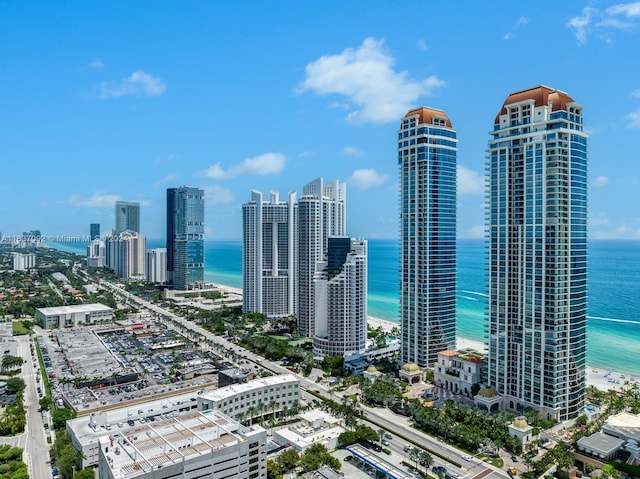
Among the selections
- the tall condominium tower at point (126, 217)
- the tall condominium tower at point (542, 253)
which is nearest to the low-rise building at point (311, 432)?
the tall condominium tower at point (542, 253)

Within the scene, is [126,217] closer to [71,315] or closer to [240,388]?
[71,315]

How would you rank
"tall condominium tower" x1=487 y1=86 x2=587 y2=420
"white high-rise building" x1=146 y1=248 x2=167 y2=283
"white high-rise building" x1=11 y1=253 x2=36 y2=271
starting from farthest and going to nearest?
"white high-rise building" x1=11 y1=253 x2=36 y2=271 → "white high-rise building" x1=146 y1=248 x2=167 y2=283 → "tall condominium tower" x1=487 y1=86 x2=587 y2=420

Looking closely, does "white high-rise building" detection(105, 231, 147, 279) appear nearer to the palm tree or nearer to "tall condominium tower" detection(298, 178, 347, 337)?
"tall condominium tower" detection(298, 178, 347, 337)

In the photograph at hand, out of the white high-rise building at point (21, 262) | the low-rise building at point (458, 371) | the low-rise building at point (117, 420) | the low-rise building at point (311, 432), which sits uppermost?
the white high-rise building at point (21, 262)

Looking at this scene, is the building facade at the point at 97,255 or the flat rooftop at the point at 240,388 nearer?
Result: the flat rooftop at the point at 240,388

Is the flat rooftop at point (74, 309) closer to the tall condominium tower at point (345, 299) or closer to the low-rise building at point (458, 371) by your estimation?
the tall condominium tower at point (345, 299)

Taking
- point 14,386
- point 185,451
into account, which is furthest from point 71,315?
Answer: point 185,451

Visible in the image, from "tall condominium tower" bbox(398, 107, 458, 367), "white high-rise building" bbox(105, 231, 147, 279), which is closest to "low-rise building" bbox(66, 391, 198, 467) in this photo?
"tall condominium tower" bbox(398, 107, 458, 367)
